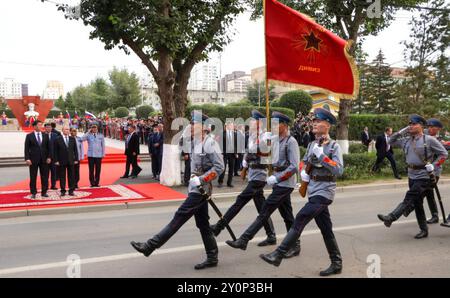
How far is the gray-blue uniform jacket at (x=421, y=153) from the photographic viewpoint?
24.2 feet

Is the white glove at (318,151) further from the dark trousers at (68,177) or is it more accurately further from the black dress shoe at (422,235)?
the dark trousers at (68,177)

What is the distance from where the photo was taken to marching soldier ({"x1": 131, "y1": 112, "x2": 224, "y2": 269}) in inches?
216

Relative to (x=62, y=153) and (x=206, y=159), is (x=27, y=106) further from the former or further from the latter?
(x=206, y=159)

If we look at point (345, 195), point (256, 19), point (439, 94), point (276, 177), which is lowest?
point (345, 195)

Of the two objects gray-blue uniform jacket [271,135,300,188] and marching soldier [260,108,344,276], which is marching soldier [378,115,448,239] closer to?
gray-blue uniform jacket [271,135,300,188]

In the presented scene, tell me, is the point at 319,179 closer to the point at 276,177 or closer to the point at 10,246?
the point at 276,177

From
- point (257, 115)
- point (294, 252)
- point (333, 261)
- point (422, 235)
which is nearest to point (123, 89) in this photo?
point (257, 115)

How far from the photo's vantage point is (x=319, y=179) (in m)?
5.45

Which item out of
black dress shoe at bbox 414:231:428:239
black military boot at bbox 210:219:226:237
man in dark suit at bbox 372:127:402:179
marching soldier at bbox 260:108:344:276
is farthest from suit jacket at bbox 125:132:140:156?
marching soldier at bbox 260:108:344:276

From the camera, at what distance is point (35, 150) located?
11.0 meters

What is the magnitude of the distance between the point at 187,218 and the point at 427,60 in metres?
32.3
